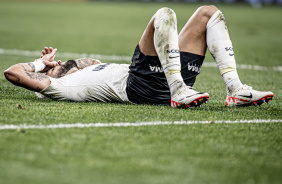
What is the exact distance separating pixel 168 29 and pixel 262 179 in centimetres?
185

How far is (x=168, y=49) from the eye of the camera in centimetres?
408

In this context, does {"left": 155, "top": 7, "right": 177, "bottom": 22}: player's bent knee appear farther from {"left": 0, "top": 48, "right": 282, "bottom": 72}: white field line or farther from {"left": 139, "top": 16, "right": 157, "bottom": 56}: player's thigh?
{"left": 0, "top": 48, "right": 282, "bottom": 72}: white field line

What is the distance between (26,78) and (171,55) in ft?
4.17

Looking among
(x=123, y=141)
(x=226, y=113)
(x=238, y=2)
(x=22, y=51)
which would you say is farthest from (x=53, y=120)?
(x=238, y=2)

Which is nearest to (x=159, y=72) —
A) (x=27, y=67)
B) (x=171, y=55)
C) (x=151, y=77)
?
(x=151, y=77)

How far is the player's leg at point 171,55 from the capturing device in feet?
13.3

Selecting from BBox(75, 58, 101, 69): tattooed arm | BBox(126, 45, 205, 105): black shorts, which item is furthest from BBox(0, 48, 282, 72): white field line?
BBox(126, 45, 205, 105): black shorts

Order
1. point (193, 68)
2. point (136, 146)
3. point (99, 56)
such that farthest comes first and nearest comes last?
1. point (99, 56)
2. point (193, 68)
3. point (136, 146)

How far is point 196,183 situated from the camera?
2.53 metres

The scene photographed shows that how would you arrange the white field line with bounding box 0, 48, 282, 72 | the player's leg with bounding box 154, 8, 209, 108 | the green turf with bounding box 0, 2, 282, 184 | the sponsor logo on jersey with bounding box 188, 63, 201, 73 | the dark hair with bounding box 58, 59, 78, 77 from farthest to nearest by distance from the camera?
the white field line with bounding box 0, 48, 282, 72 → the dark hair with bounding box 58, 59, 78, 77 → the sponsor logo on jersey with bounding box 188, 63, 201, 73 → the player's leg with bounding box 154, 8, 209, 108 → the green turf with bounding box 0, 2, 282, 184

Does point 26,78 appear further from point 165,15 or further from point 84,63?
point 165,15

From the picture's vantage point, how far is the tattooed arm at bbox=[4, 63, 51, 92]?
4242mm

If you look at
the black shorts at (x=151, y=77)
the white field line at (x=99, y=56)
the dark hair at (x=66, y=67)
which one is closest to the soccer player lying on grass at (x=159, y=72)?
the black shorts at (x=151, y=77)

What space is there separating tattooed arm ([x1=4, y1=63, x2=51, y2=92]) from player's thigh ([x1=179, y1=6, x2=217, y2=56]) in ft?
4.14
